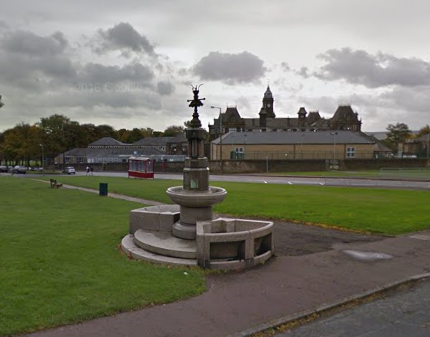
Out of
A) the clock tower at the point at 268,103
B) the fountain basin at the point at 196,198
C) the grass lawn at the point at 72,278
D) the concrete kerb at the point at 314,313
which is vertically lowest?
the concrete kerb at the point at 314,313

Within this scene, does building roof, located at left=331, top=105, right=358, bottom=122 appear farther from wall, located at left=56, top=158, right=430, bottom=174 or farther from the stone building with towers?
wall, located at left=56, top=158, right=430, bottom=174

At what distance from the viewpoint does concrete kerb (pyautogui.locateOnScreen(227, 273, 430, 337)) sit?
5.12m

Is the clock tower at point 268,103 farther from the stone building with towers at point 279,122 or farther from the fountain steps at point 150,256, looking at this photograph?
the fountain steps at point 150,256

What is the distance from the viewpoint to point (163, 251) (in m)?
8.41

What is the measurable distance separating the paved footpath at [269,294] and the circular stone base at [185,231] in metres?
2.13

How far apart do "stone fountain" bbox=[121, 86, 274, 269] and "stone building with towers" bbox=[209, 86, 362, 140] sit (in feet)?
303

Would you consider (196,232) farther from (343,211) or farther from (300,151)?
(300,151)

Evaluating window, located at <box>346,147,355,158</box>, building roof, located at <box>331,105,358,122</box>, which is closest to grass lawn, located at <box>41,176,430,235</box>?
window, located at <box>346,147,355,158</box>

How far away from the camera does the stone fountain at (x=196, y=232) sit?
7.95 m

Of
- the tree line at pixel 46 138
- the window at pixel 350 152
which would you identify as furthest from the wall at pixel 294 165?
the tree line at pixel 46 138

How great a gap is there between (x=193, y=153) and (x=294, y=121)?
119 meters

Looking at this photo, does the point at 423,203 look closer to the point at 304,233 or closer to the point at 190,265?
the point at 304,233

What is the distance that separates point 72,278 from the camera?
682 centimetres

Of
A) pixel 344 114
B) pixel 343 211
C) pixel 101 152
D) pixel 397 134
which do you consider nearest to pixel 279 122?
pixel 344 114
